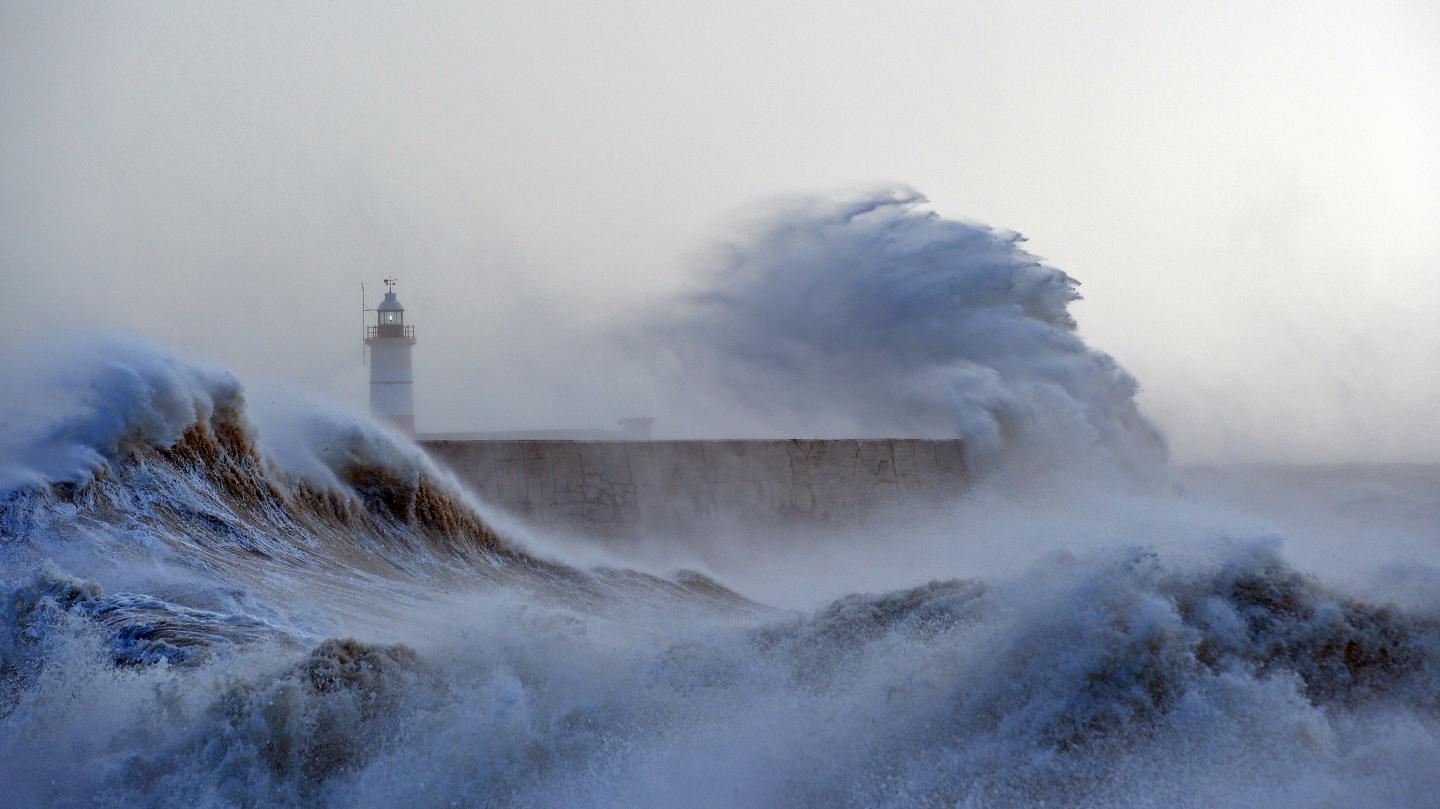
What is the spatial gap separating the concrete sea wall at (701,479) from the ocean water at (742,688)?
4.18 meters

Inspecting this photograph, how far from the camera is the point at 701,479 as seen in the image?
1301 centimetres

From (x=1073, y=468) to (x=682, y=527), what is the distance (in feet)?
18.1

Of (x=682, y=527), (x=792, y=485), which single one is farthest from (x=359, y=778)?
(x=792, y=485)

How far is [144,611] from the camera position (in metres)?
6.13

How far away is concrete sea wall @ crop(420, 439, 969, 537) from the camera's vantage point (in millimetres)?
11648

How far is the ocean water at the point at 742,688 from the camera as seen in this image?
16.0ft

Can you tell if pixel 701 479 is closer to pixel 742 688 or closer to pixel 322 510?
pixel 322 510

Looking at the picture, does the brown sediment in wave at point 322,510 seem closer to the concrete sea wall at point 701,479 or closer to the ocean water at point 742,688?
the ocean water at point 742,688

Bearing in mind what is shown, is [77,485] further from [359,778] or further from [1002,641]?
[1002,641]

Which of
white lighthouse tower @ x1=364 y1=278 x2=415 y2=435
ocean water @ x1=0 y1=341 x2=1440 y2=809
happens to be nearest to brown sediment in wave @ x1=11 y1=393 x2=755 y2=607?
ocean water @ x1=0 y1=341 x2=1440 y2=809

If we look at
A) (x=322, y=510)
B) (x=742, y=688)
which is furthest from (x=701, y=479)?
(x=742, y=688)

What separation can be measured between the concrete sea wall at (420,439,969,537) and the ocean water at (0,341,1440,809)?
13.7 ft

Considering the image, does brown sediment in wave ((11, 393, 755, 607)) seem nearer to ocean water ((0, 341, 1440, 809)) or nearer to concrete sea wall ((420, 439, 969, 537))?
ocean water ((0, 341, 1440, 809))

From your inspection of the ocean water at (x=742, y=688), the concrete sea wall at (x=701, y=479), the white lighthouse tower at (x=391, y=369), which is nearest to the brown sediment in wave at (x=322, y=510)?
the ocean water at (x=742, y=688)
